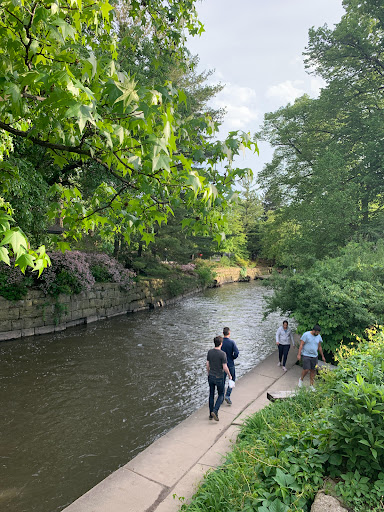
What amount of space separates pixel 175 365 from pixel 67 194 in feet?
24.1

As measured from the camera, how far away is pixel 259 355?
11.4 m

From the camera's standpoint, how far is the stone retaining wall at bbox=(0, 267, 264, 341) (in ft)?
38.0

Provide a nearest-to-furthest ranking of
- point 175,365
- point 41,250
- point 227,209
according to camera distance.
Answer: point 41,250
point 227,209
point 175,365

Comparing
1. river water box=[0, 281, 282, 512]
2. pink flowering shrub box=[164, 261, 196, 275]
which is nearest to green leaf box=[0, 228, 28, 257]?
river water box=[0, 281, 282, 512]

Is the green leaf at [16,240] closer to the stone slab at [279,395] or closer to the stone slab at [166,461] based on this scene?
the stone slab at [166,461]

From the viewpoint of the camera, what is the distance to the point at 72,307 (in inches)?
544

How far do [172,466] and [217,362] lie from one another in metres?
1.94

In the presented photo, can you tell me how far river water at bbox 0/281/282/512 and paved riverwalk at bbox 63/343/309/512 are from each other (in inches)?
28.4

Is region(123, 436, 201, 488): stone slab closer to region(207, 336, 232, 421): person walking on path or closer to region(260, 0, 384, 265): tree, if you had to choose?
region(207, 336, 232, 421): person walking on path

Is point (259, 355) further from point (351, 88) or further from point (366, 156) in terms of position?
point (351, 88)

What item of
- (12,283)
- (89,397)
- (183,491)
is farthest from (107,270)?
(183,491)

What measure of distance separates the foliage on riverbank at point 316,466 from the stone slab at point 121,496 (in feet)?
2.22

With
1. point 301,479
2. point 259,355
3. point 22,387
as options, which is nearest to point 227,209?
point 301,479

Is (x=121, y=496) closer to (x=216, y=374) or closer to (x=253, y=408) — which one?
(x=216, y=374)
